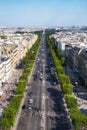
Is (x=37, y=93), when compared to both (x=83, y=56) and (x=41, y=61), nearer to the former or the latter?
(x=83, y=56)

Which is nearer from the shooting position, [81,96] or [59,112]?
[59,112]

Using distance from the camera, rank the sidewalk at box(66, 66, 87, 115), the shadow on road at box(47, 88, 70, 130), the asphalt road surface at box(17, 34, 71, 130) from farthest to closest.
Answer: the sidewalk at box(66, 66, 87, 115), the asphalt road surface at box(17, 34, 71, 130), the shadow on road at box(47, 88, 70, 130)

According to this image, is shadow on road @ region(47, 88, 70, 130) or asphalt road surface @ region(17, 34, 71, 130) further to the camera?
asphalt road surface @ region(17, 34, 71, 130)

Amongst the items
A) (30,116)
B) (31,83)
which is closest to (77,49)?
(31,83)

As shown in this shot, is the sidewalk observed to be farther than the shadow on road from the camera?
Yes

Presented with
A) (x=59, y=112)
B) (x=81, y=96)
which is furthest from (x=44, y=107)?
(x=81, y=96)

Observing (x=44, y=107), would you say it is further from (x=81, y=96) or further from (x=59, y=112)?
(x=81, y=96)

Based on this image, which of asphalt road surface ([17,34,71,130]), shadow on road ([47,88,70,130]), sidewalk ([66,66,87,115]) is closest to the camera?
shadow on road ([47,88,70,130])

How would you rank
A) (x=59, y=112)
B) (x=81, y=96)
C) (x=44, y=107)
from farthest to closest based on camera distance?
(x=81, y=96) < (x=44, y=107) < (x=59, y=112)

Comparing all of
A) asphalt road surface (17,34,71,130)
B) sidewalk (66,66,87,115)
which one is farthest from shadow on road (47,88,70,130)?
sidewalk (66,66,87,115)

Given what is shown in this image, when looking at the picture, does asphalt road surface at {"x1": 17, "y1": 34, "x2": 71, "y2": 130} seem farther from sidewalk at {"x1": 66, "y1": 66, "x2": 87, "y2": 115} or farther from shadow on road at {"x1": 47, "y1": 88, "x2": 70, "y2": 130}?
sidewalk at {"x1": 66, "y1": 66, "x2": 87, "y2": 115}
